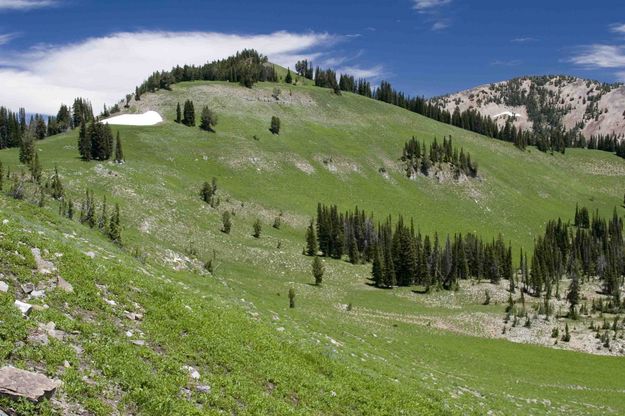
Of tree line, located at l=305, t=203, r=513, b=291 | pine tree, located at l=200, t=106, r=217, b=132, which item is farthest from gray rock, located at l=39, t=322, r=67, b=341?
pine tree, located at l=200, t=106, r=217, b=132

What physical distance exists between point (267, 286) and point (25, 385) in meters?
53.2

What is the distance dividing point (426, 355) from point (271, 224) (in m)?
63.3

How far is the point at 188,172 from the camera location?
106 metres

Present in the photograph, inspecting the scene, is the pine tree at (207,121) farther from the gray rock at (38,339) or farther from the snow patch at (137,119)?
the gray rock at (38,339)

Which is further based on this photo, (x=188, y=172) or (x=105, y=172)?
(x=188, y=172)

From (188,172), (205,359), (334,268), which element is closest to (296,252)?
(334,268)

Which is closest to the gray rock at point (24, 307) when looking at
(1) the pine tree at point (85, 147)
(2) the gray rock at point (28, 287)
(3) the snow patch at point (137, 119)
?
(2) the gray rock at point (28, 287)

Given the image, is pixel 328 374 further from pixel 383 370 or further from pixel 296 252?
pixel 296 252

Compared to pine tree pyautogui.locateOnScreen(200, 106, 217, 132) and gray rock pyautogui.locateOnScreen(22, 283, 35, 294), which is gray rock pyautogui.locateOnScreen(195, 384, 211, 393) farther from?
pine tree pyautogui.locateOnScreen(200, 106, 217, 132)

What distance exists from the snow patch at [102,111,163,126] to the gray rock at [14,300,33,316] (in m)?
123

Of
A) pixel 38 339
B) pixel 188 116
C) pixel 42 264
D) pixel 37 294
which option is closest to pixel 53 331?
pixel 38 339

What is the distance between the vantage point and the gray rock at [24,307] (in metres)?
13.4

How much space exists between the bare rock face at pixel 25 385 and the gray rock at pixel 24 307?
122 inches

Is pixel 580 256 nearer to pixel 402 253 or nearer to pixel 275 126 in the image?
pixel 402 253
